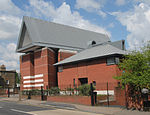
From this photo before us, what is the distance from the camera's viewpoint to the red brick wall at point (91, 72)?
27891 millimetres

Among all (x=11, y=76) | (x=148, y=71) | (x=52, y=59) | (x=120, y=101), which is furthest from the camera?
(x=11, y=76)

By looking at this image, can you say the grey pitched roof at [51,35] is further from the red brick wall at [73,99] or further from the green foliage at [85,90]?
the green foliage at [85,90]

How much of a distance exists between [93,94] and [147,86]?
21.5 feet

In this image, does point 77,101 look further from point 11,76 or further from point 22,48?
point 11,76

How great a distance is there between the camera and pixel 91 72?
30.8 m

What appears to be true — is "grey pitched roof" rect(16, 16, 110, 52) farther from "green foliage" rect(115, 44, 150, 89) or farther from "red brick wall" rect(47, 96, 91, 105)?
"green foliage" rect(115, 44, 150, 89)

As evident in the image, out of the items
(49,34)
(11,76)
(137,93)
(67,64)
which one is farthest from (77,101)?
(11,76)

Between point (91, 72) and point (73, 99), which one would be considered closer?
point (73, 99)

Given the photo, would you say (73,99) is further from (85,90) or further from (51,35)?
(51,35)

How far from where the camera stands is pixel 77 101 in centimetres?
2147

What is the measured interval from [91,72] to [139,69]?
1647 cm

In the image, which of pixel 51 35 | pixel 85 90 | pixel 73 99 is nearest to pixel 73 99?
pixel 73 99

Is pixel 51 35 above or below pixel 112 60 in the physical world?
above

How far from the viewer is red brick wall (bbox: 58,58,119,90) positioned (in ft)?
91.5
